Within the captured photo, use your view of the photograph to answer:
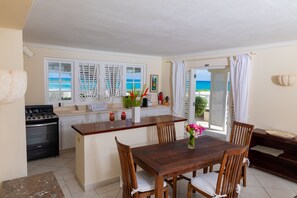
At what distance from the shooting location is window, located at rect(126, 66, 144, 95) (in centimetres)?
565

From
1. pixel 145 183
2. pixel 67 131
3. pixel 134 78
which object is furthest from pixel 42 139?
pixel 134 78

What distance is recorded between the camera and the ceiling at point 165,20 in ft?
6.30

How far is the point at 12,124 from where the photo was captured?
6.06ft

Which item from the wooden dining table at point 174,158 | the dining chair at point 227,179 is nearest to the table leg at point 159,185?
the wooden dining table at point 174,158

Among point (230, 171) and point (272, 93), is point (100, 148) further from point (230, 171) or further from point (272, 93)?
point (272, 93)

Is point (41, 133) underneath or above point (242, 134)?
underneath

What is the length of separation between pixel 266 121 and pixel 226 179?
2401 millimetres

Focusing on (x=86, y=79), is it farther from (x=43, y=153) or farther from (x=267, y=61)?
(x=267, y=61)

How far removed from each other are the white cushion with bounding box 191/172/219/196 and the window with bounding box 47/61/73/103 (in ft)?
11.9

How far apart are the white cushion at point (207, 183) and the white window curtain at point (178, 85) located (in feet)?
10.7

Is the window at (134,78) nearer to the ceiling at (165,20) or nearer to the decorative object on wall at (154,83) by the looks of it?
the decorative object on wall at (154,83)

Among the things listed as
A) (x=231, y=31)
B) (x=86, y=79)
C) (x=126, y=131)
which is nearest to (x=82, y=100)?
(x=86, y=79)

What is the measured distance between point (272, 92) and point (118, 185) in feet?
10.9

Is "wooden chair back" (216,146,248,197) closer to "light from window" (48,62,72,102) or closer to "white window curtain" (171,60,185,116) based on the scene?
"white window curtain" (171,60,185,116)
